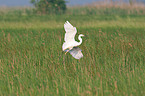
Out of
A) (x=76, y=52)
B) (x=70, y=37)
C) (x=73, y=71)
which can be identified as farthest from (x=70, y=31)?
(x=73, y=71)

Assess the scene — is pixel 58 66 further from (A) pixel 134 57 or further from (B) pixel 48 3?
(B) pixel 48 3

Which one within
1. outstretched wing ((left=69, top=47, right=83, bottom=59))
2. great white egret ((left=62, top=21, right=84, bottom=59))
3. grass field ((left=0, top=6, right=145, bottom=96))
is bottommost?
grass field ((left=0, top=6, right=145, bottom=96))

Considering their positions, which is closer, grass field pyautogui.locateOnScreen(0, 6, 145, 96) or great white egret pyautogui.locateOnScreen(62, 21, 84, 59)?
grass field pyautogui.locateOnScreen(0, 6, 145, 96)

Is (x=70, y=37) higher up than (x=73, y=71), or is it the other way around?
(x=70, y=37)

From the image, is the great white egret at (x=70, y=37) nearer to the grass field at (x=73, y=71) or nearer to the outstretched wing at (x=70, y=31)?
the outstretched wing at (x=70, y=31)

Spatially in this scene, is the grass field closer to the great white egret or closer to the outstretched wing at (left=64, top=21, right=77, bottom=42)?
the great white egret

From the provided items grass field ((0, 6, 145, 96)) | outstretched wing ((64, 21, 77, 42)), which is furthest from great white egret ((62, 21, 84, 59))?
grass field ((0, 6, 145, 96))

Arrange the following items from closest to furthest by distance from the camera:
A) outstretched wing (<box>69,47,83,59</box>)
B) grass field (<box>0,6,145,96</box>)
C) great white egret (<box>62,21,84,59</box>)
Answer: grass field (<box>0,6,145,96</box>) → great white egret (<box>62,21,84,59</box>) → outstretched wing (<box>69,47,83,59</box>)

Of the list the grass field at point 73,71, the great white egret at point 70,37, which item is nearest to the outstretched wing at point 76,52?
the great white egret at point 70,37

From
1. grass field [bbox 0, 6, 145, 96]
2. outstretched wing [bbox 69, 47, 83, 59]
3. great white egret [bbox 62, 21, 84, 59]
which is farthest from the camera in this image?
outstretched wing [bbox 69, 47, 83, 59]

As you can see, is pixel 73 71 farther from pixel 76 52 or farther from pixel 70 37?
pixel 70 37

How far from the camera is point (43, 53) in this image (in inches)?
290

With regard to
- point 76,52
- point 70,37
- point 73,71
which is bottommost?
point 73,71

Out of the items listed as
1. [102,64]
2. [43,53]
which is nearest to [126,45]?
[102,64]
